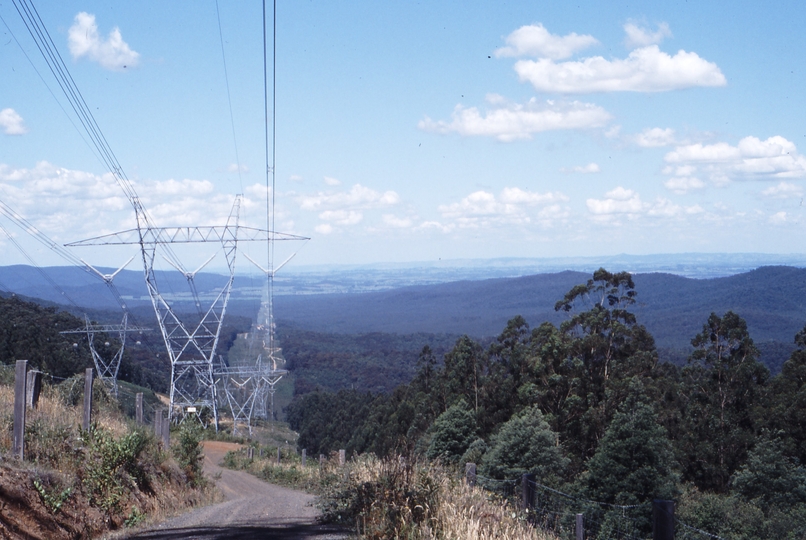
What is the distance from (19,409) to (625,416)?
1040 inches

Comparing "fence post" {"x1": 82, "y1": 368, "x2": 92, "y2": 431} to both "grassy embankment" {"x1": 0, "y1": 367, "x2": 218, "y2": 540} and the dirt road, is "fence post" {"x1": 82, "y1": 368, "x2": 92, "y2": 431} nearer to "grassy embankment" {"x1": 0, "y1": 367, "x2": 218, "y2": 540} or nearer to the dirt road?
"grassy embankment" {"x1": 0, "y1": 367, "x2": 218, "y2": 540}

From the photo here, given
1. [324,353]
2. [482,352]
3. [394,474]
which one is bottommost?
[324,353]

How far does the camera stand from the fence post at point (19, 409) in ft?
32.0

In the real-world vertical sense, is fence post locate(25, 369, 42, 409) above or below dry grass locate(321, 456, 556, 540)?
above

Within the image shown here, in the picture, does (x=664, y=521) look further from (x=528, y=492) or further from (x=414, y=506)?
(x=528, y=492)

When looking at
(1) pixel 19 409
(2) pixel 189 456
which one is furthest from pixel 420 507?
(2) pixel 189 456

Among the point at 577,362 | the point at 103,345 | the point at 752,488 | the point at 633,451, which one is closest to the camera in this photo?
the point at 633,451

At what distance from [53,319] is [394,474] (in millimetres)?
50489

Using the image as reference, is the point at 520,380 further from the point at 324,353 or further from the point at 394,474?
the point at 324,353

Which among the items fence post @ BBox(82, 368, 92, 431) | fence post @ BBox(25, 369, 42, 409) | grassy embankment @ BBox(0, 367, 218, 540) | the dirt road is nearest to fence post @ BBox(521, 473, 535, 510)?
the dirt road

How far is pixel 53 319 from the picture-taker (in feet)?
177

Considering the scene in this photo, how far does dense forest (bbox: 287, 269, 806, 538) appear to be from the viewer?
3059 cm

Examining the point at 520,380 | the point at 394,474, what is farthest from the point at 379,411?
the point at 394,474

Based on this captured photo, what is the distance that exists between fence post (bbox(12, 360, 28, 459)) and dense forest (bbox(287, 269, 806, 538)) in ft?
67.9
